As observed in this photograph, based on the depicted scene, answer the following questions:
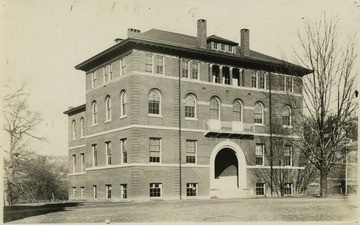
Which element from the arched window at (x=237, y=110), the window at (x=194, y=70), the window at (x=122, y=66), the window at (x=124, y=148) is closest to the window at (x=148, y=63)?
the window at (x=122, y=66)

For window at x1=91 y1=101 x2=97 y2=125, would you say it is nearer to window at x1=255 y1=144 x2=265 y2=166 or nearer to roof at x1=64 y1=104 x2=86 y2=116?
roof at x1=64 y1=104 x2=86 y2=116

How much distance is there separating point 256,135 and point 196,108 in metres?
5.63

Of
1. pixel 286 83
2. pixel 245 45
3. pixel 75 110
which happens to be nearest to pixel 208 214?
pixel 286 83

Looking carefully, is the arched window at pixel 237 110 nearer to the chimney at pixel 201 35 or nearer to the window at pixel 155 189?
the chimney at pixel 201 35

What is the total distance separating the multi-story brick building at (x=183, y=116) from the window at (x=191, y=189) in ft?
0.22

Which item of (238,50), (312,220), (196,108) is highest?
(238,50)

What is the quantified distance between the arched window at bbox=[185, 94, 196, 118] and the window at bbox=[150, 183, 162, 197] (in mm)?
5110

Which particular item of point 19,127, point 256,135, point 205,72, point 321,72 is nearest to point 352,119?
point 321,72

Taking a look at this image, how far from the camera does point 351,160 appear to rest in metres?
39.4

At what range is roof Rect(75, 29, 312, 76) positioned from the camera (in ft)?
103

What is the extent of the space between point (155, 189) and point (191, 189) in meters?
2.87

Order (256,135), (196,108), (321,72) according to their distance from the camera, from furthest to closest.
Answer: (256,135) < (196,108) < (321,72)

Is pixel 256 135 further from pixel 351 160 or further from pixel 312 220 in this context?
pixel 312 220

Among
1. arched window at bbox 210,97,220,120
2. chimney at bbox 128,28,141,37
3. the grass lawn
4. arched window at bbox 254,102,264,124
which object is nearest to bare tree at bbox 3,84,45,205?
the grass lawn
